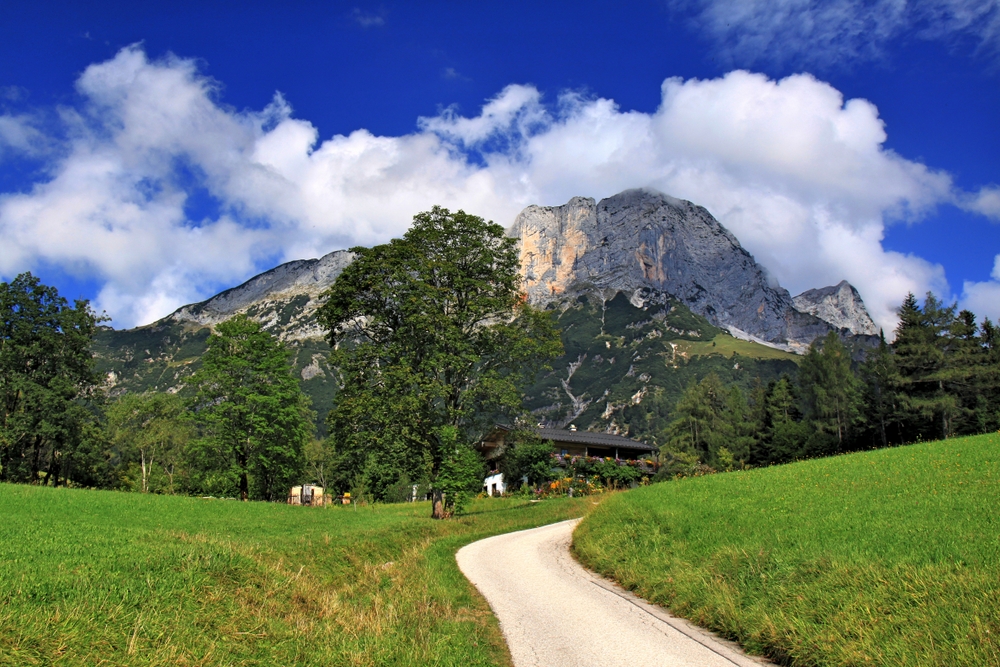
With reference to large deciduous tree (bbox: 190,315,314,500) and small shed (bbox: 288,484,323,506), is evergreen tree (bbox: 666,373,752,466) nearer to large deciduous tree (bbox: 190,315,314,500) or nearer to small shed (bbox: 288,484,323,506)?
small shed (bbox: 288,484,323,506)

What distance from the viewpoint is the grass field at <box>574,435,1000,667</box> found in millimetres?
6926

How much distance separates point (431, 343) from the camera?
3127 cm

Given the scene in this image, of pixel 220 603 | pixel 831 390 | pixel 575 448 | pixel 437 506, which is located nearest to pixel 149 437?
pixel 575 448

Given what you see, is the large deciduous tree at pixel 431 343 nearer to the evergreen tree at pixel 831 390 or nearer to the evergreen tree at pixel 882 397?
the evergreen tree at pixel 882 397

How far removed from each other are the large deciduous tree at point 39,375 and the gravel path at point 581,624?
39.8m

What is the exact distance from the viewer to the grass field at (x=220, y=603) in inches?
256

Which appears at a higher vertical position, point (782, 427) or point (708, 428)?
point (708, 428)

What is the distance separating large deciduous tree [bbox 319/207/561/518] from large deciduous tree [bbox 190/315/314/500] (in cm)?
893

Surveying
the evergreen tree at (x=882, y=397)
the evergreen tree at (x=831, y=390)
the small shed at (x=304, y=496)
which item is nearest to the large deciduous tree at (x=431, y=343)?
the small shed at (x=304, y=496)

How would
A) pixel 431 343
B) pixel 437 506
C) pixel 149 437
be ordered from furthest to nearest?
pixel 149 437 → pixel 431 343 → pixel 437 506

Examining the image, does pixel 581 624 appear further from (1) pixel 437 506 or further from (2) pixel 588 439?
(2) pixel 588 439

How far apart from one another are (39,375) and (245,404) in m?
17.8

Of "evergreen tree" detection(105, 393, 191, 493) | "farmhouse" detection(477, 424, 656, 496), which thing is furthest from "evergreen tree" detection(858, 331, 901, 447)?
"evergreen tree" detection(105, 393, 191, 493)

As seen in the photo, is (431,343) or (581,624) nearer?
(581,624)
